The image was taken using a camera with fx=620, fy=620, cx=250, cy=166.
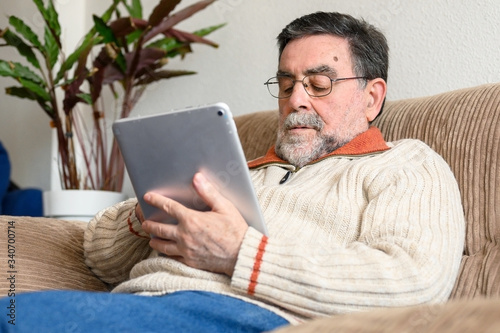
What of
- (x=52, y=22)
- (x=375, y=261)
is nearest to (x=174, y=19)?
(x=52, y=22)

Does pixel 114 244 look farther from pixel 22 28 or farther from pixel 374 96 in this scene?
pixel 22 28

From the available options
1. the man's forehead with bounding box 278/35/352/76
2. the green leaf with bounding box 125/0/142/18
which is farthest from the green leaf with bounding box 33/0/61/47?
the man's forehead with bounding box 278/35/352/76

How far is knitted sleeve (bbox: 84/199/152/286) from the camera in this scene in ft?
4.08

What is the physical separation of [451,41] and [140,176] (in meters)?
0.94

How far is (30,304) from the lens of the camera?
0.81 metres

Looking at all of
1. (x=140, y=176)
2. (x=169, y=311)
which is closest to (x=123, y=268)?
(x=140, y=176)

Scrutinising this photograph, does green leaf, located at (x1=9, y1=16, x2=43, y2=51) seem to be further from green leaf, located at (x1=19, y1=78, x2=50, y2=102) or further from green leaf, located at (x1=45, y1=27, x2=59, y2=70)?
green leaf, located at (x1=19, y1=78, x2=50, y2=102)

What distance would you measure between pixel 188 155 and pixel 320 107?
449mm

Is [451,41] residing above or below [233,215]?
above

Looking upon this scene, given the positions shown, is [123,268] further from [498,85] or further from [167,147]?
[498,85]

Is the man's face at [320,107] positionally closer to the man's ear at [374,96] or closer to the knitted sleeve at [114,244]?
the man's ear at [374,96]

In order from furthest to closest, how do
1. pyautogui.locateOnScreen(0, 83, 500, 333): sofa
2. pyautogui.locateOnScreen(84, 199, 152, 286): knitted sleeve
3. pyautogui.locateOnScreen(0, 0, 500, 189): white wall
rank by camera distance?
pyautogui.locateOnScreen(0, 0, 500, 189): white wall, pyautogui.locateOnScreen(84, 199, 152, 286): knitted sleeve, pyautogui.locateOnScreen(0, 83, 500, 333): sofa

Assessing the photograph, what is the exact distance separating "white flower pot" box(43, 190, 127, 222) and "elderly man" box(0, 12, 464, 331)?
830 mm

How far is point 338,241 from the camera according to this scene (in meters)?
1.09
